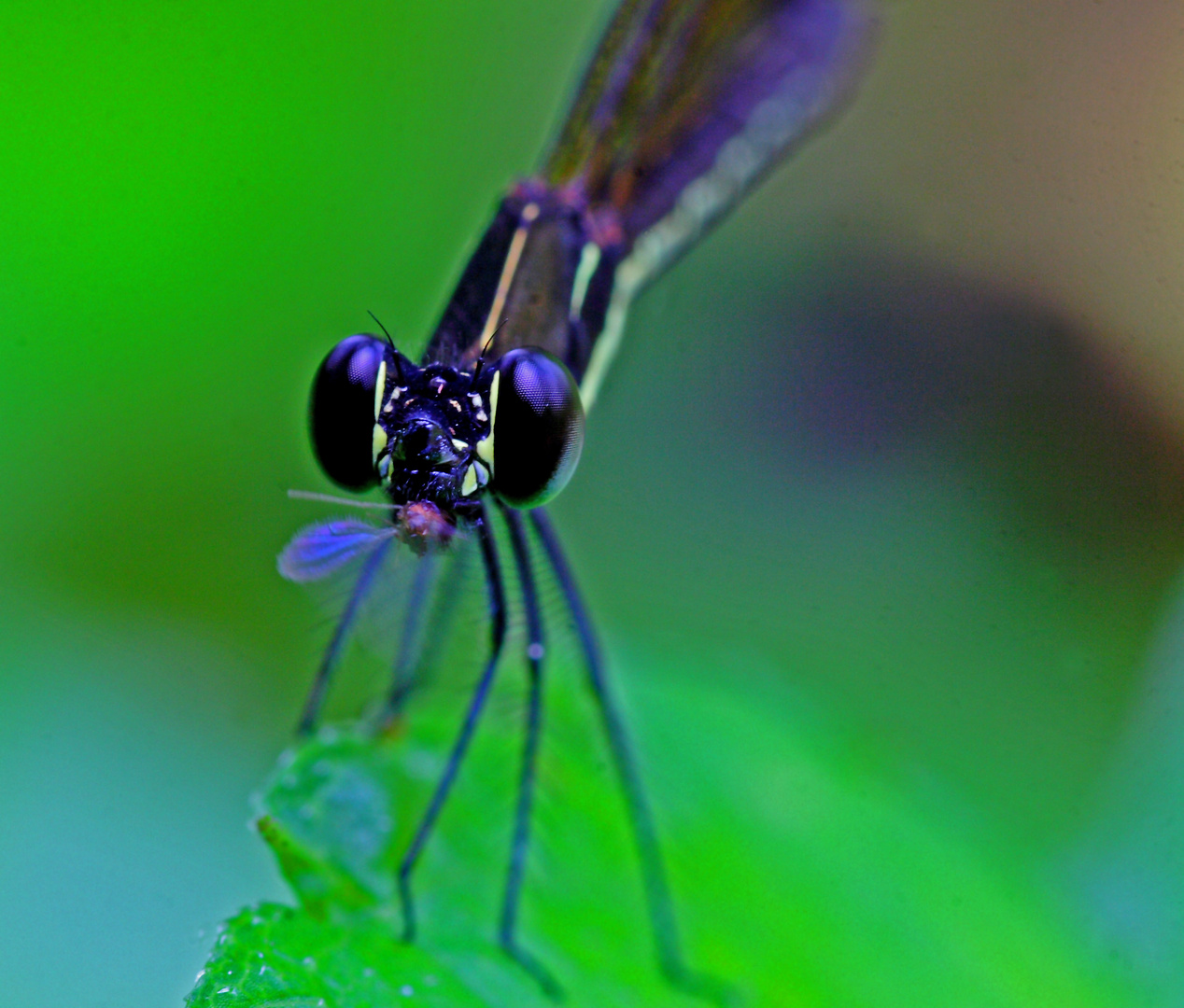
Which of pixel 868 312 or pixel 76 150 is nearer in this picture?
pixel 76 150

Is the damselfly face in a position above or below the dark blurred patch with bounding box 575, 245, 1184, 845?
below

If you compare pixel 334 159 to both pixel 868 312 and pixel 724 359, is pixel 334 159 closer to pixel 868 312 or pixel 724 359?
pixel 724 359

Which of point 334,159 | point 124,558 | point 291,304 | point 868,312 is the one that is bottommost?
point 124,558

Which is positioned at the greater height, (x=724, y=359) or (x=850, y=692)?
(x=724, y=359)

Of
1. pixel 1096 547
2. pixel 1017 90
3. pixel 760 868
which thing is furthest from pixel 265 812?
pixel 1017 90

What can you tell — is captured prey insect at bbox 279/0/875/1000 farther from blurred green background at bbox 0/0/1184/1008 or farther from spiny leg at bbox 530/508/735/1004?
blurred green background at bbox 0/0/1184/1008

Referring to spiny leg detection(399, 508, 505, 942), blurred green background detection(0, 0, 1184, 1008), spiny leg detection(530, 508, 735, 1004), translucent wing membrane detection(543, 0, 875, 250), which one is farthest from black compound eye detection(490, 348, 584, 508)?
translucent wing membrane detection(543, 0, 875, 250)
